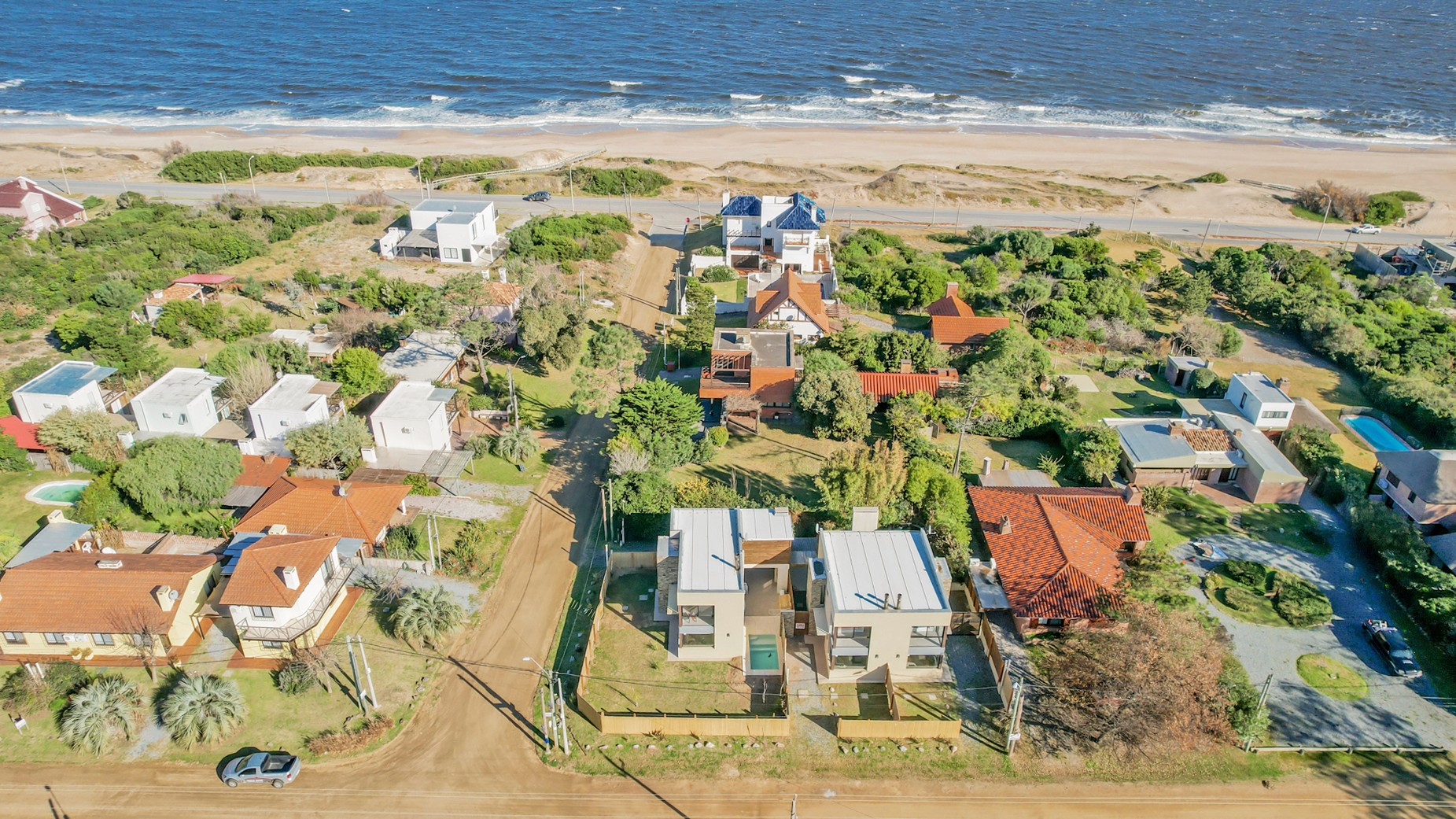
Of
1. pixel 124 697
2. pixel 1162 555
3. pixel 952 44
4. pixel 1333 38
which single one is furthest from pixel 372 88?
pixel 1333 38

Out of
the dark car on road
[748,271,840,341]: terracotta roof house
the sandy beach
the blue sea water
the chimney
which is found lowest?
the dark car on road

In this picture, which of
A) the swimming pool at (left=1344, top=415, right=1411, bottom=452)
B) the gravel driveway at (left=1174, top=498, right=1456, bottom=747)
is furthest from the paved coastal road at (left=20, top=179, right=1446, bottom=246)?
the gravel driveway at (left=1174, top=498, right=1456, bottom=747)

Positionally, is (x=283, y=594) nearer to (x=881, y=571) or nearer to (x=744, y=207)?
(x=881, y=571)

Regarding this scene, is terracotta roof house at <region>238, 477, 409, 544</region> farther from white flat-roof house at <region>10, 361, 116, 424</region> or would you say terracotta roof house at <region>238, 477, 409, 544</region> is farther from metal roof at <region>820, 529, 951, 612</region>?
metal roof at <region>820, 529, 951, 612</region>

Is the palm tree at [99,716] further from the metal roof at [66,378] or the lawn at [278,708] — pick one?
the metal roof at [66,378]

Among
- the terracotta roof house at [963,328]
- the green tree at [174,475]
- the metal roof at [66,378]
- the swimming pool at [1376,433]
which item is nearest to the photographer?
the green tree at [174,475]

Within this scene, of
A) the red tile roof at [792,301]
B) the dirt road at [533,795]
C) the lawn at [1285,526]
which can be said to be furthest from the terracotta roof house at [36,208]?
the lawn at [1285,526]
